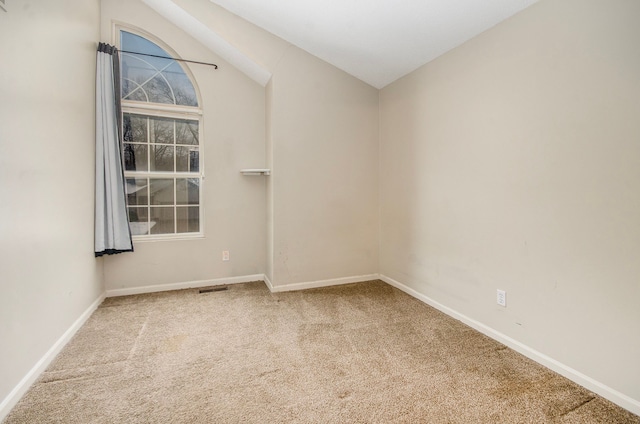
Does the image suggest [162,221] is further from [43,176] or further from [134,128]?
[43,176]

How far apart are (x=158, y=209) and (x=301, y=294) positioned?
1.82 meters

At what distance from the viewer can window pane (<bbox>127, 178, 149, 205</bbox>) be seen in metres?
3.16

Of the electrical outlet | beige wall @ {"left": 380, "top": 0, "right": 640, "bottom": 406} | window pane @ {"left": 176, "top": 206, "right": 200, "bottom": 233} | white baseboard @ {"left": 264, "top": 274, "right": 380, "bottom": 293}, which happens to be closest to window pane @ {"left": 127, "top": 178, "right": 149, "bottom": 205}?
window pane @ {"left": 176, "top": 206, "right": 200, "bottom": 233}

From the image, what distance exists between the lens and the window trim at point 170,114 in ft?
10.2

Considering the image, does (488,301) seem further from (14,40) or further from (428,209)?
(14,40)

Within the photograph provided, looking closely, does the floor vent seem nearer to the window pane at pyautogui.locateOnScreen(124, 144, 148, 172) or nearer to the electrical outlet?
the window pane at pyautogui.locateOnScreen(124, 144, 148, 172)

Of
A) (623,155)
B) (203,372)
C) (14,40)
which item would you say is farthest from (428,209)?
(14,40)

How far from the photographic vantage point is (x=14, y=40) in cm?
164

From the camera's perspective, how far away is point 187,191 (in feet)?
11.0

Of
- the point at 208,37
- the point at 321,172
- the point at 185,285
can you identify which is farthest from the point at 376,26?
the point at 185,285

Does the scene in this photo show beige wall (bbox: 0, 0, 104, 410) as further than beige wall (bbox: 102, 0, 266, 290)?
No

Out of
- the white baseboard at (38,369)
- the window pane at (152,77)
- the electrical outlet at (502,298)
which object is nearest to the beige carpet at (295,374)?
the white baseboard at (38,369)

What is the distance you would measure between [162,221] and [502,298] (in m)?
3.31

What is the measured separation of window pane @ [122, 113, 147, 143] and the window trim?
0.17 feet
